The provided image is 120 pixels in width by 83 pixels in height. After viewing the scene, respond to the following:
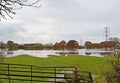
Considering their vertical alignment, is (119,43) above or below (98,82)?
above

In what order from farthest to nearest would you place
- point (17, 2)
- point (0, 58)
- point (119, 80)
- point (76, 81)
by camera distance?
1. point (0, 58)
2. point (119, 80)
3. point (76, 81)
4. point (17, 2)

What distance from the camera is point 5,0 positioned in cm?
1489

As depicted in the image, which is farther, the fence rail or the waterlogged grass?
the waterlogged grass

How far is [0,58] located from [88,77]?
88.5ft

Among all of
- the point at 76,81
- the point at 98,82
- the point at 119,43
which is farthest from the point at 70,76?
the point at 98,82

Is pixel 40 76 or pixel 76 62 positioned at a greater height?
pixel 40 76

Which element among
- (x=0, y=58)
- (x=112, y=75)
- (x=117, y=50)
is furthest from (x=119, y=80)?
(x=0, y=58)

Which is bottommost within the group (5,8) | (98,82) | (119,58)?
(98,82)

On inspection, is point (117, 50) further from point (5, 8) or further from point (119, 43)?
point (5, 8)

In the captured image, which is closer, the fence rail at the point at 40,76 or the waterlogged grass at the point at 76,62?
the fence rail at the point at 40,76

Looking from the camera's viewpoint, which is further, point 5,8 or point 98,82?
point 98,82

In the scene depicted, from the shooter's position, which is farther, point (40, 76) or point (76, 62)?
point (76, 62)

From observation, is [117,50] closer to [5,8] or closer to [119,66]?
[119,66]

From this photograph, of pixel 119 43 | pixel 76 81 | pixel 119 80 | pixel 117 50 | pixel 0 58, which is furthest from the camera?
pixel 0 58
